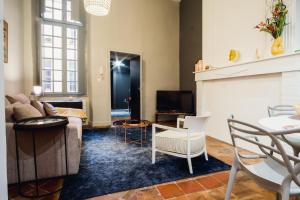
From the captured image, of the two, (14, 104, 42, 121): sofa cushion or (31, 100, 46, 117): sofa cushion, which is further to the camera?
(31, 100, 46, 117): sofa cushion

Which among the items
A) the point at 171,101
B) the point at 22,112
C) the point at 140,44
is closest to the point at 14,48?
the point at 22,112

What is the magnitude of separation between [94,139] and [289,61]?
11.5 feet

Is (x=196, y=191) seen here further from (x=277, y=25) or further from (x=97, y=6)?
(x=97, y=6)

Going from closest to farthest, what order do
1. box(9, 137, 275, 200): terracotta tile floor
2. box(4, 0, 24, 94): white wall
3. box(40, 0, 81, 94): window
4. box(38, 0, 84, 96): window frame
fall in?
box(9, 137, 275, 200): terracotta tile floor → box(4, 0, 24, 94): white wall → box(38, 0, 84, 96): window frame → box(40, 0, 81, 94): window

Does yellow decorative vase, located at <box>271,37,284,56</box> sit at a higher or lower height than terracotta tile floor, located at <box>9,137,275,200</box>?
higher

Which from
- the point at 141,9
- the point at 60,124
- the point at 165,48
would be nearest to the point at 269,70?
the point at 60,124

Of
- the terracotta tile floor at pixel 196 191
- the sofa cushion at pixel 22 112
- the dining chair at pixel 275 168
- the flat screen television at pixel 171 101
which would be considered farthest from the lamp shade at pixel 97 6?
the flat screen television at pixel 171 101

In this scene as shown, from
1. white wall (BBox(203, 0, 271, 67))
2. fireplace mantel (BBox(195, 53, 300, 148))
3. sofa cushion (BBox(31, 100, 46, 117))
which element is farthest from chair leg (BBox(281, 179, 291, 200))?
Result: sofa cushion (BBox(31, 100, 46, 117))

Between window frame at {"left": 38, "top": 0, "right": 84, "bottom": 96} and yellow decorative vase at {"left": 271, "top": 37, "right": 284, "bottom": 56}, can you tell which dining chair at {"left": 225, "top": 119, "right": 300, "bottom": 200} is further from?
window frame at {"left": 38, "top": 0, "right": 84, "bottom": 96}

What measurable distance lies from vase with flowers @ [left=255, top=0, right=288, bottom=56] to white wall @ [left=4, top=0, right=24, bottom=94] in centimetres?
422

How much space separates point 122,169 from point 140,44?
Result: 420 cm

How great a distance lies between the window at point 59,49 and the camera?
4840mm

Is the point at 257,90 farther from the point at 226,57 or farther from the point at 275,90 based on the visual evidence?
the point at 226,57

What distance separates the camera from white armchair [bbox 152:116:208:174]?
2.18 m
